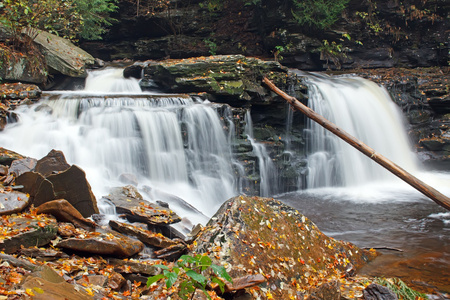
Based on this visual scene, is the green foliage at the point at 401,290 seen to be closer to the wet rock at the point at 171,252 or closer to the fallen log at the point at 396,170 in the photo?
the wet rock at the point at 171,252

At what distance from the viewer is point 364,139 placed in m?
12.6

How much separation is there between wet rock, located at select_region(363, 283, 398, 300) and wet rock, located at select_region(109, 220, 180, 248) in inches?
97.0

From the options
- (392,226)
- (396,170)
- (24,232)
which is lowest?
(392,226)

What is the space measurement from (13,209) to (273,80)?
8.85 metres

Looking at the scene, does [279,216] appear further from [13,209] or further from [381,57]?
[381,57]

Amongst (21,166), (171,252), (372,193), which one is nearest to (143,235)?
(171,252)

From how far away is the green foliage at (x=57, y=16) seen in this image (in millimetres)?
9398

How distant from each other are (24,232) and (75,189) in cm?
145

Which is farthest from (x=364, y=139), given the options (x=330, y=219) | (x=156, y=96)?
(x=156, y=96)

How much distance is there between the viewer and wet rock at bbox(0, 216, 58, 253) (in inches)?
140

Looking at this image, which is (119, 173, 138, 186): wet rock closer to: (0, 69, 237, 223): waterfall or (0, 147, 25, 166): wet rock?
(0, 69, 237, 223): waterfall

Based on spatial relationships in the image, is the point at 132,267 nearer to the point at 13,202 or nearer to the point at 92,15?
the point at 13,202

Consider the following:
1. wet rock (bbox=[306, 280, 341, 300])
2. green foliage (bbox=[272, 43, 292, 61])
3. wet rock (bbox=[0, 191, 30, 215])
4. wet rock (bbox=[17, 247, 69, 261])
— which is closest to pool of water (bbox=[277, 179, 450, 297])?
wet rock (bbox=[306, 280, 341, 300])

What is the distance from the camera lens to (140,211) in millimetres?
5449
